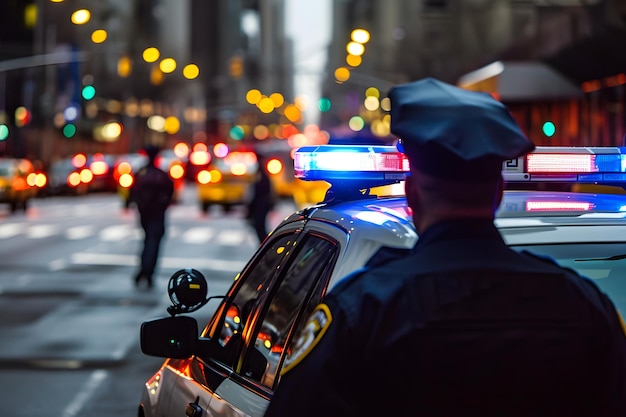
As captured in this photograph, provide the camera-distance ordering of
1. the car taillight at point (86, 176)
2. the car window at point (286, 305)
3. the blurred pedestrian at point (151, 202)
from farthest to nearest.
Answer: the car taillight at point (86, 176) → the blurred pedestrian at point (151, 202) → the car window at point (286, 305)

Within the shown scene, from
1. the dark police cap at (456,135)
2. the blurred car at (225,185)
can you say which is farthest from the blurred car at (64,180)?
the dark police cap at (456,135)

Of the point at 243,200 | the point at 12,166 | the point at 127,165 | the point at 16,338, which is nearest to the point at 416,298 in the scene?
the point at 16,338

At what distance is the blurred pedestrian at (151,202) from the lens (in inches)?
724

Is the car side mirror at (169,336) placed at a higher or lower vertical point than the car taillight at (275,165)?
higher

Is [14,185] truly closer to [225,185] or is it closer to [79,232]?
[225,185]

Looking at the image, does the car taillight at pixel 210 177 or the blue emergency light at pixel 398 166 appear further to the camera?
the car taillight at pixel 210 177

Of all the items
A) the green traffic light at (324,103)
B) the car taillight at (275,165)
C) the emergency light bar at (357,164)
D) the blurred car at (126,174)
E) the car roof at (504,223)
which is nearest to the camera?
the car roof at (504,223)

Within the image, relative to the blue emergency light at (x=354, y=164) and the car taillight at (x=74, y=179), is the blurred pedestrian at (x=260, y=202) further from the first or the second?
the car taillight at (x=74, y=179)

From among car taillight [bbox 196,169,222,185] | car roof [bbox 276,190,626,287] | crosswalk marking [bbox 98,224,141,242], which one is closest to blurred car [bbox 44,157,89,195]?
car taillight [bbox 196,169,222,185]

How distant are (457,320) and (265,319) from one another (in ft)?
5.75

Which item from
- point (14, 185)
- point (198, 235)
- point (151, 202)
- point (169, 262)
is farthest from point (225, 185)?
point (151, 202)

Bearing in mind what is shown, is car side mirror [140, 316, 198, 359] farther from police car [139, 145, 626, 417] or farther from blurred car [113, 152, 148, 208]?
blurred car [113, 152, 148, 208]

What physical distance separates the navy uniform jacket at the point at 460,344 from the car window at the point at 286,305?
3.68ft

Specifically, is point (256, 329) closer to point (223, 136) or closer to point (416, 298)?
point (416, 298)
